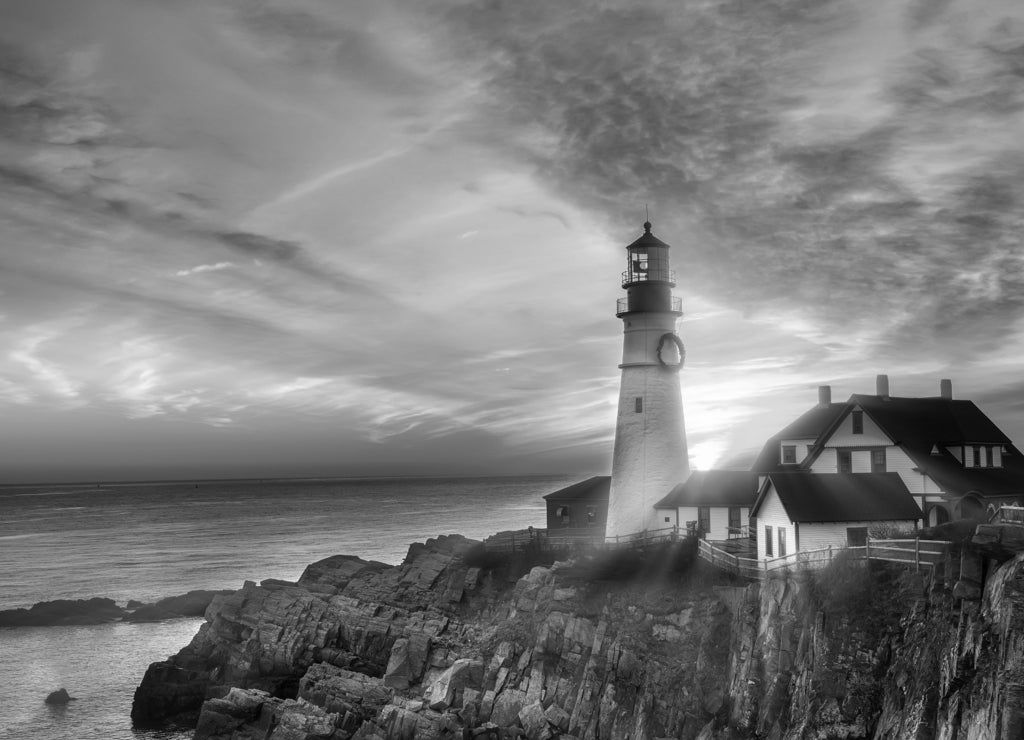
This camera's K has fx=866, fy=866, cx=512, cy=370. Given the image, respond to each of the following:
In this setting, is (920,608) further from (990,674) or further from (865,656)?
(990,674)

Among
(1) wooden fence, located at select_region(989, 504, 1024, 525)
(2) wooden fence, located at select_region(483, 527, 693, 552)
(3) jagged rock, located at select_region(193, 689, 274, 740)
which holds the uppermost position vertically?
(1) wooden fence, located at select_region(989, 504, 1024, 525)

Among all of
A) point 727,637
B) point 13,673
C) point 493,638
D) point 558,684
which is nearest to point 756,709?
point 727,637

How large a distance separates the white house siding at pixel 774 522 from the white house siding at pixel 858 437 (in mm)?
6146

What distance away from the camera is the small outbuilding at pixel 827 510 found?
99.5ft

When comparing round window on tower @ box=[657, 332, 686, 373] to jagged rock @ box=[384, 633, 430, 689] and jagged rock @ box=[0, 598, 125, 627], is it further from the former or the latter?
jagged rock @ box=[0, 598, 125, 627]

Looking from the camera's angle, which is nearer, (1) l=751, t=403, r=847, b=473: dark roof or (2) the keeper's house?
(2) the keeper's house

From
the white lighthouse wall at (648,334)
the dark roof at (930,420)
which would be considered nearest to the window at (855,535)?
the dark roof at (930,420)

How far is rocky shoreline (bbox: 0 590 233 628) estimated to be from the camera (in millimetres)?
60219

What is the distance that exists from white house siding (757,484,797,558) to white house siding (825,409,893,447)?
615cm

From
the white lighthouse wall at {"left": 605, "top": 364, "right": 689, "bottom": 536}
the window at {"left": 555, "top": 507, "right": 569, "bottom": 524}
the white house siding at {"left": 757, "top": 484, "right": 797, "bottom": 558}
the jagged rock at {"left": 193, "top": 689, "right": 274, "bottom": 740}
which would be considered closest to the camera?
the white house siding at {"left": 757, "top": 484, "right": 797, "bottom": 558}

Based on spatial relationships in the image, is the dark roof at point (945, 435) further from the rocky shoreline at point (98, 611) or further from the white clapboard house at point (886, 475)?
the rocky shoreline at point (98, 611)

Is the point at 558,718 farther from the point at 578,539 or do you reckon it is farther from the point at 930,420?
the point at 930,420

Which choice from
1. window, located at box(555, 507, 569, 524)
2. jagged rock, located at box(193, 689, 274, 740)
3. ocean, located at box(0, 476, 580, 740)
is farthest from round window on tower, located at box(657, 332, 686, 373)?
ocean, located at box(0, 476, 580, 740)

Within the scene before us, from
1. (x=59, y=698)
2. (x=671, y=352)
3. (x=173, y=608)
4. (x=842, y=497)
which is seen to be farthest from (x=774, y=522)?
(x=173, y=608)
